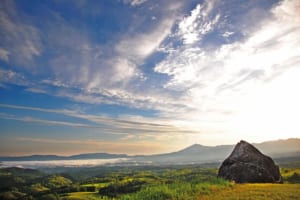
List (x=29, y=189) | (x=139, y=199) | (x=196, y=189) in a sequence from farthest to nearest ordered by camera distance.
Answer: (x=29, y=189) < (x=196, y=189) < (x=139, y=199)

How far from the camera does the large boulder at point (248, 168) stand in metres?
26.8

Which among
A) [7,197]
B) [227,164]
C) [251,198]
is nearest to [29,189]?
[7,197]

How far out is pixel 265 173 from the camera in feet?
89.1

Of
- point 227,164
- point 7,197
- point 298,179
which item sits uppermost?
point 227,164

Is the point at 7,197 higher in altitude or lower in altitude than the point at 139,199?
lower

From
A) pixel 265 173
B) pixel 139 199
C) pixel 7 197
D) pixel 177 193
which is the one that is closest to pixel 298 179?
pixel 265 173

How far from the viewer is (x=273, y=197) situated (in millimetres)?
14273

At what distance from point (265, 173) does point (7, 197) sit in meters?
142

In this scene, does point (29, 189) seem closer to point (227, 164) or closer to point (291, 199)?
point (227, 164)

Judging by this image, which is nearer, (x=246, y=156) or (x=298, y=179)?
(x=246, y=156)

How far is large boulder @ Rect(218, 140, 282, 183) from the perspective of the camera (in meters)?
26.8

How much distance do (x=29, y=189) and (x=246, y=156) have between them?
6406 inches

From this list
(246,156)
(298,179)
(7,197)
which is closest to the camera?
(246,156)

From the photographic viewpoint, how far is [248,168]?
27.3 metres
